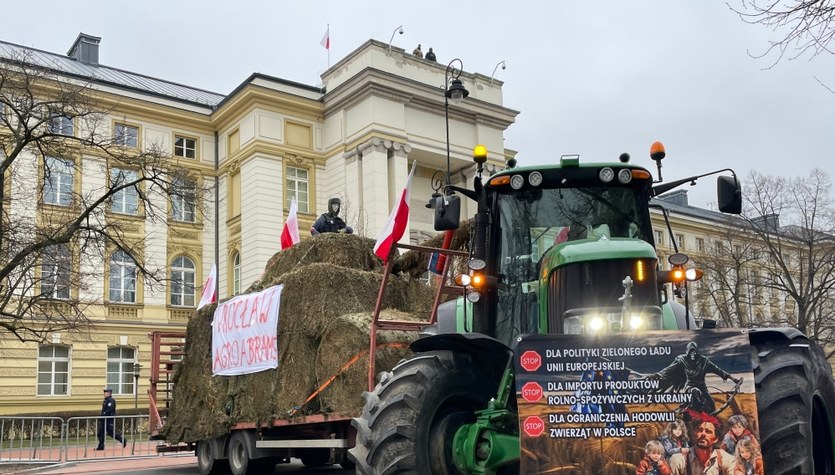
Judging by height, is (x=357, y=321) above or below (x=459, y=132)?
below

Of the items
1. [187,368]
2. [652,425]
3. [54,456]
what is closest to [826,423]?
[652,425]

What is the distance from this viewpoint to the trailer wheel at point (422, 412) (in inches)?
242

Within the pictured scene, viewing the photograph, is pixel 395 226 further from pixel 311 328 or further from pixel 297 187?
pixel 297 187

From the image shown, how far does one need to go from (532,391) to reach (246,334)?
784 cm

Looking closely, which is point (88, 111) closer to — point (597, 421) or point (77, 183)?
point (597, 421)

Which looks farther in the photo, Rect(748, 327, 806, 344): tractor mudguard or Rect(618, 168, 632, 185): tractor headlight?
Rect(618, 168, 632, 185): tractor headlight

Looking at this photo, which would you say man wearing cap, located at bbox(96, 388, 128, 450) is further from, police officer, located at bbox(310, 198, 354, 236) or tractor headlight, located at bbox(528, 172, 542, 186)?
tractor headlight, located at bbox(528, 172, 542, 186)

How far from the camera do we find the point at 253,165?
41781 millimetres

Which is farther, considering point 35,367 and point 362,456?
point 35,367

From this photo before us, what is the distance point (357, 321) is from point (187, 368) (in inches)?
218

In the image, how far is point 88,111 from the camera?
19578 millimetres

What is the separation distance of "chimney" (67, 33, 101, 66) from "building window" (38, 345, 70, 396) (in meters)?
19.0

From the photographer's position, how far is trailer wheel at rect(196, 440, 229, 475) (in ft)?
44.9

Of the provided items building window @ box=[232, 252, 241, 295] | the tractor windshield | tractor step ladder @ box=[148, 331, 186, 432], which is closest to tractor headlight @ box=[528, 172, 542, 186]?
the tractor windshield
